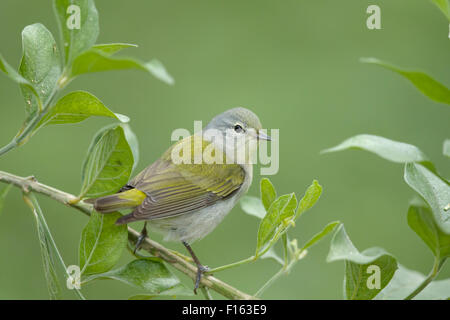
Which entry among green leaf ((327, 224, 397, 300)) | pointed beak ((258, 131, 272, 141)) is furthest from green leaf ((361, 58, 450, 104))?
pointed beak ((258, 131, 272, 141))

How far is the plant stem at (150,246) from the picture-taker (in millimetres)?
1556

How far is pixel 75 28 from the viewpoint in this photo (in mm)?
1389

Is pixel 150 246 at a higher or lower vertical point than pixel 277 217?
lower

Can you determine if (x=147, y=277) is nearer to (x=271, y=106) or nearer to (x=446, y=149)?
(x=446, y=149)

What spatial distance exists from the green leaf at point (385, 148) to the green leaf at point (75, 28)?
68 centimetres

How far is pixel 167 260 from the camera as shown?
6.14ft

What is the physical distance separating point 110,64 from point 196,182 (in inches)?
69.8

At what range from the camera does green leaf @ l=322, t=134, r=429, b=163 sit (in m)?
1.28

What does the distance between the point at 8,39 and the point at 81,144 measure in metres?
1.53

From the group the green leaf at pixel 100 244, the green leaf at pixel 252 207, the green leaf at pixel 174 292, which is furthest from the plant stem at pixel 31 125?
the green leaf at pixel 252 207

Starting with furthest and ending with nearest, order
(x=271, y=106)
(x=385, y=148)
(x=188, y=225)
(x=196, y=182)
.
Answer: (x=271, y=106) < (x=196, y=182) < (x=188, y=225) < (x=385, y=148)

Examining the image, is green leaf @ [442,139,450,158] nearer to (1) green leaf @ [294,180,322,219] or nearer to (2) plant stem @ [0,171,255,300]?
(1) green leaf @ [294,180,322,219]

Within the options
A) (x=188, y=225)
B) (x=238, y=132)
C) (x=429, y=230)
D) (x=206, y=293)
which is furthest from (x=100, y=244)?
(x=238, y=132)

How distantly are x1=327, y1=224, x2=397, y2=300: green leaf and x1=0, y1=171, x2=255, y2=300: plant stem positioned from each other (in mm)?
308
